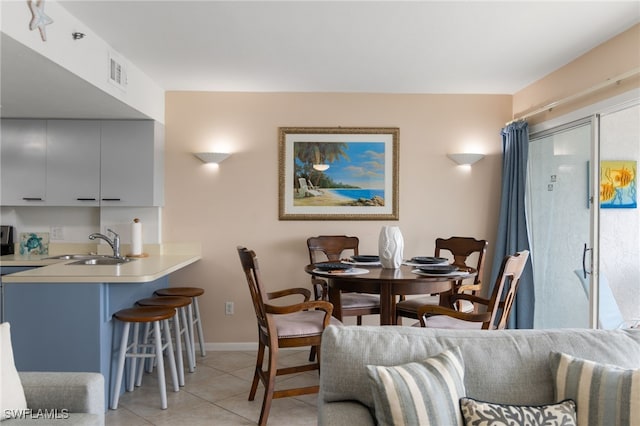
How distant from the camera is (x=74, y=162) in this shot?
13.6 ft

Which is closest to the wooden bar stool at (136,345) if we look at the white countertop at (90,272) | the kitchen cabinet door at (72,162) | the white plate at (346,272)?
the white countertop at (90,272)

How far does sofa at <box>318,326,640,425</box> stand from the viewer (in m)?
1.61

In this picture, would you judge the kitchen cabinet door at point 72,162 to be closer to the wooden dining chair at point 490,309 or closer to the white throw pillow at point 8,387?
the white throw pillow at point 8,387

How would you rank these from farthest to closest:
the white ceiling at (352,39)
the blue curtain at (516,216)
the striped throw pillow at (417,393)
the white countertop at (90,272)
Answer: the blue curtain at (516,216), the white countertop at (90,272), the white ceiling at (352,39), the striped throw pillow at (417,393)

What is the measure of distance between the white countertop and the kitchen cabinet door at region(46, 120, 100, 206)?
1.95 ft

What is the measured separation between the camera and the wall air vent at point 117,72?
3.27m

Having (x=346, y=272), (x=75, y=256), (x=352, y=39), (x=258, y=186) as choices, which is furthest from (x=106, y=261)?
(x=352, y=39)

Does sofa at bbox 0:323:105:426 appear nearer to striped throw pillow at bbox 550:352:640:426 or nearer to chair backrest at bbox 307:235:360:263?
striped throw pillow at bbox 550:352:640:426

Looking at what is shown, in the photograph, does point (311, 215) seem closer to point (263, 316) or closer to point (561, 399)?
point (263, 316)

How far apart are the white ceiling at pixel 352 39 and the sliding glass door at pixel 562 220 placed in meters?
0.62

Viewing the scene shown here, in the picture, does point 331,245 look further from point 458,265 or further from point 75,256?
point 75,256

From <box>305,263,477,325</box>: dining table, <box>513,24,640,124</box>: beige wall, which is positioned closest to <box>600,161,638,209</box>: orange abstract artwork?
<box>513,24,640,124</box>: beige wall

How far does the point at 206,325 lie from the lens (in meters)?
4.50

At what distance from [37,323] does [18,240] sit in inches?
73.5
